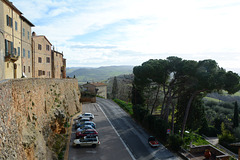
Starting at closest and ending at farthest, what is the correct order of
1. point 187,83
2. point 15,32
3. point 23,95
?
point 23,95 < point 15,32 < point 187,83

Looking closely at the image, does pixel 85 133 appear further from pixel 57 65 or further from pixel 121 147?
pixel 57 65

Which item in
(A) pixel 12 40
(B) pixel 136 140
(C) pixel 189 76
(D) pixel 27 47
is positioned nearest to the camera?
(A) pixel 12 40

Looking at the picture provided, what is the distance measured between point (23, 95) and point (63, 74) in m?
35.2

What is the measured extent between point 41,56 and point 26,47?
559 centimetres

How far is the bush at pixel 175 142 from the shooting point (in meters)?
22.1

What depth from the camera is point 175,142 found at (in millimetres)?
22219

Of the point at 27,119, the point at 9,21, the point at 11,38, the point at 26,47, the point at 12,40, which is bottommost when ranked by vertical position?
the point at 27,119

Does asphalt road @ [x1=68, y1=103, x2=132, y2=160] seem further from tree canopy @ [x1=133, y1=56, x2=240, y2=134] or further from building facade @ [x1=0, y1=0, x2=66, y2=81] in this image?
building facade @ [x1=0, y1=0, x2=66, y2=81]

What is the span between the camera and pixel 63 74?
157 ft

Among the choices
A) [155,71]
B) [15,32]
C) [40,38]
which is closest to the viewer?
[15,32]

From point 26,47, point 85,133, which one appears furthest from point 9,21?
point 85,133

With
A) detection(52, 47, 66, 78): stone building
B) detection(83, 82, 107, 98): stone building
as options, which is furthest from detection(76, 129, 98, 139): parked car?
detection(83, 82, 107, 98): stone building

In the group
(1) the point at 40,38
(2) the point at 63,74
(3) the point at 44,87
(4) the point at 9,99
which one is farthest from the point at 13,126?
(2) the point at 63,74

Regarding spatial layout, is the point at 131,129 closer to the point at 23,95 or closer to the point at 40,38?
the point at 23,95
